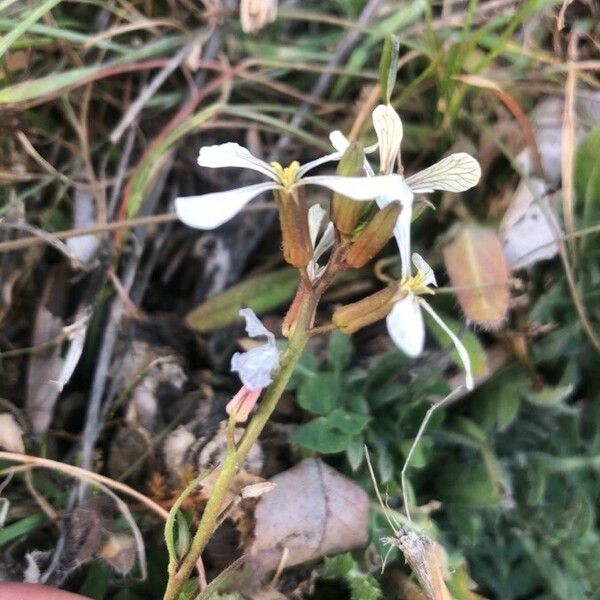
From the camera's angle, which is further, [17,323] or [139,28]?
[139,28]

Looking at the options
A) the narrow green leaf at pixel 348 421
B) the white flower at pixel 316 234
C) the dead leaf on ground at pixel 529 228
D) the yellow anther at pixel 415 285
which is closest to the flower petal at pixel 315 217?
the white flower at pixel 316 234

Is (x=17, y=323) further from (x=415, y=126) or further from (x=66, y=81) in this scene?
(x=415, y=126)

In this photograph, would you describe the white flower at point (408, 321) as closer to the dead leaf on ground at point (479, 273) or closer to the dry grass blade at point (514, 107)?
the dead leaf on ground at point (479, 273)

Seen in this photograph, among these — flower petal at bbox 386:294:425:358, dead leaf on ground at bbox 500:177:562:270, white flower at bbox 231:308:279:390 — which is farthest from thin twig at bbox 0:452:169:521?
dead leaf on ground at bbox 500:177:562:270

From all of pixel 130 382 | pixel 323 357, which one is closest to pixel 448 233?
pixel 323 357

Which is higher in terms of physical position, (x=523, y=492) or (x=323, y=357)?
(x=323, y=357)

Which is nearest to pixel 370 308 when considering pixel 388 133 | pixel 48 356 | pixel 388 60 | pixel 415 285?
pixel 415 285
